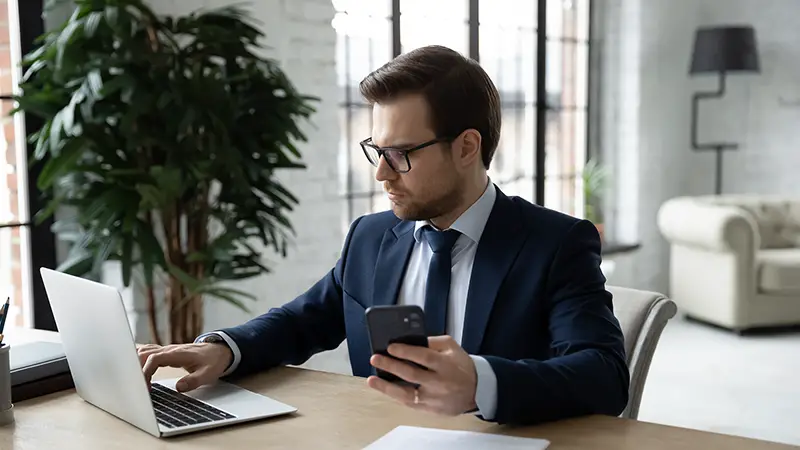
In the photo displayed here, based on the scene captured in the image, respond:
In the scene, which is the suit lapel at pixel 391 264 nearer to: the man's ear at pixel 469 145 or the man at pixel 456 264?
the man at pixel 456 264

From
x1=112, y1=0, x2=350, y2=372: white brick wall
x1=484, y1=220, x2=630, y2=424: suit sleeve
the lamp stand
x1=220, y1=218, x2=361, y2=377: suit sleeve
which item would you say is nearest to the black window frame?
x1=112, y1=0, x2=350, y2=372: white brick wall

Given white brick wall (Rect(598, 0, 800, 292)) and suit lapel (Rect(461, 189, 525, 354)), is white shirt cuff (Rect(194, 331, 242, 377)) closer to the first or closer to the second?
suit lapel (Rect(461, 189, 525, 354))

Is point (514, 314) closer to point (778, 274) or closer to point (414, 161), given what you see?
point (414, 161)

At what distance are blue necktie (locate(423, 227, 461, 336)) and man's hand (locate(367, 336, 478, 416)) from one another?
0.41 meters

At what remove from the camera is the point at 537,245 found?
1559 millimetres

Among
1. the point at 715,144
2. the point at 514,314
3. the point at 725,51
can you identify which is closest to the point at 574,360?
the point at 514,314

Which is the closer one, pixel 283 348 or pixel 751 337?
pixel 283 348

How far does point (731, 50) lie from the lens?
17.8 ft

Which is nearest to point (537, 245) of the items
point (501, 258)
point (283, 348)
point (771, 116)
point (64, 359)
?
point (501, 258)

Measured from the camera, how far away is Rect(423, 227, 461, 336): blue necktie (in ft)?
5.29

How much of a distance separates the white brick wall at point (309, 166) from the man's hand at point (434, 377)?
218cm

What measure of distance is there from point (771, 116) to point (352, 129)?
10.5 ft

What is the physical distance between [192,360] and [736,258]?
13.2 ft

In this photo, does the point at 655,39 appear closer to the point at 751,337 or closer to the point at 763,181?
the point at 763,181
